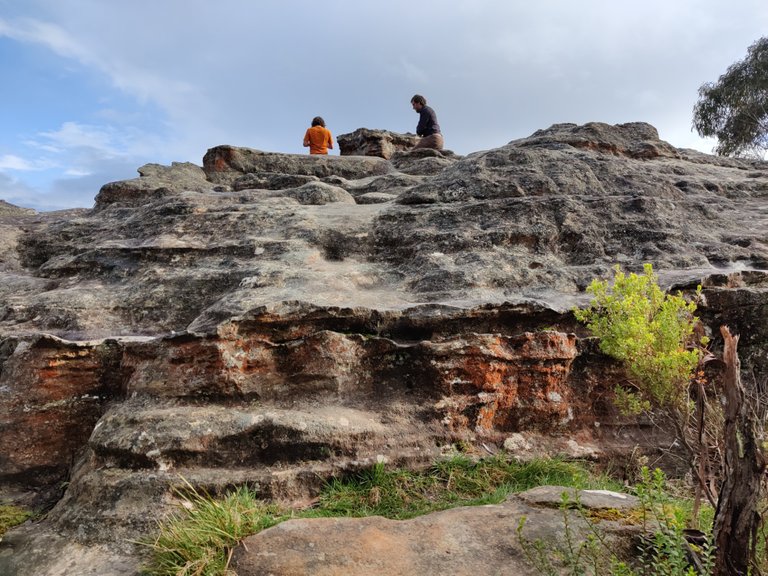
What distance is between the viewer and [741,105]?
101ft

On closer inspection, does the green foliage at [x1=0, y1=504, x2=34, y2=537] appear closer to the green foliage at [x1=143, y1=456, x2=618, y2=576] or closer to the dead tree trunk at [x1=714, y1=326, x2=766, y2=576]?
the green foliage at [x1=143, y1=456, x2=618, y2=576]

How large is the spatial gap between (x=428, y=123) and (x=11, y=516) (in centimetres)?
1583

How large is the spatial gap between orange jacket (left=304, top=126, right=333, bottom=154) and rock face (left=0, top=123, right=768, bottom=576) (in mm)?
8115

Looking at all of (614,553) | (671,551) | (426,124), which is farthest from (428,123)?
(671,551)

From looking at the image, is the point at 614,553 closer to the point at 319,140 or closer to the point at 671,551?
the point at 671,551

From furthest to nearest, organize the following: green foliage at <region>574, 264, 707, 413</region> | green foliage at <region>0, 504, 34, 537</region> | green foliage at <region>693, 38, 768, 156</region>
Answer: green foliage at <region>693, 38, 768, 156</region> < green foliage at <region>0, 504, 34, 537</region> < green foliage at <region>574, 264, 707, 413</region>

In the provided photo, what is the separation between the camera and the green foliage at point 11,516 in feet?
16.1

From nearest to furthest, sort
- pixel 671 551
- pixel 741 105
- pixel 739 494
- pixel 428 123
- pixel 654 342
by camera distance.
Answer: pixel 671 551, pixel 739 494, pixel 654 342, pixel 428 123, pixel 741 105

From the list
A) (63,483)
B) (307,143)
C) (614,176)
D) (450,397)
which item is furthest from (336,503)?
(307,143)

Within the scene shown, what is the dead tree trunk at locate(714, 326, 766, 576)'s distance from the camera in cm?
329

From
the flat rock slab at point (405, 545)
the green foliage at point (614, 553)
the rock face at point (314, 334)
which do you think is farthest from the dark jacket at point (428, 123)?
the green foliage at point (614, 553)

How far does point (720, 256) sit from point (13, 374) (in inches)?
402

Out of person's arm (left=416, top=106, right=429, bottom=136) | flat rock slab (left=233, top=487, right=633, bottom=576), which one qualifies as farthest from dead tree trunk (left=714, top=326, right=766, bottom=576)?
person's arm (left=416, top=106, right=429, bottom=136)

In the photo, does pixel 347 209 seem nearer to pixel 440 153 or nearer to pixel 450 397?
pixel 450 397
